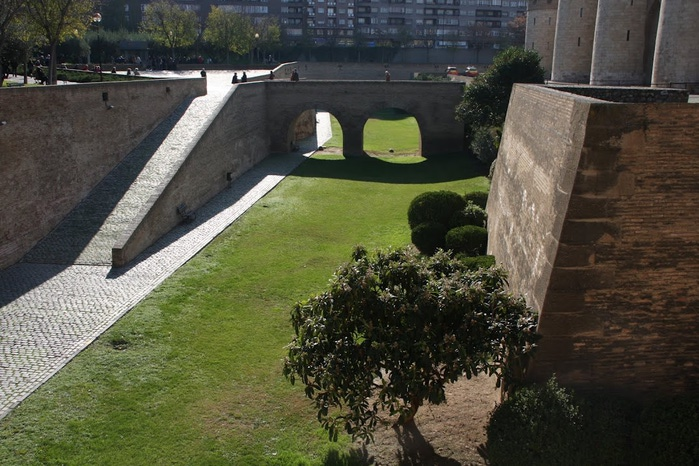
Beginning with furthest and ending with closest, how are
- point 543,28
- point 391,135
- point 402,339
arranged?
point 391,135 → point 543,28 → point 402,339

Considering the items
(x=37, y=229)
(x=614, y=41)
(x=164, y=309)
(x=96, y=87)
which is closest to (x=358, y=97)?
(x=614, y=41)

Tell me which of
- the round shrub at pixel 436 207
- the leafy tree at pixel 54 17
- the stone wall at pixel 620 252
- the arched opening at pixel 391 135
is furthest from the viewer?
the arched opening at pixel 391 135

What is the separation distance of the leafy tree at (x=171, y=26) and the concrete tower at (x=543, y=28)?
29.1 m

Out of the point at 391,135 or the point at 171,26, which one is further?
the point at 171,26

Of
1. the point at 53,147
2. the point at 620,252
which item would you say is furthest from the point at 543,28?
the point at 620,252

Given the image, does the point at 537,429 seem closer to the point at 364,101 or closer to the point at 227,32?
the point at 364,101

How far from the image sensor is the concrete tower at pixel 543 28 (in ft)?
128

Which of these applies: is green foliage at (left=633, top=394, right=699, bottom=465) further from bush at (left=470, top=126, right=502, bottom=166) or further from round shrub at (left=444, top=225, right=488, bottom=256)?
bush at (left=470, top=126, right=502, bottom=166)

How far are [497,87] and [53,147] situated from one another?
68.5 feet

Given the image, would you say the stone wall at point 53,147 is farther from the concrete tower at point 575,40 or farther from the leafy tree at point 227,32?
the leafy tree at point 227,32

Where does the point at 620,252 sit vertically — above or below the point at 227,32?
below

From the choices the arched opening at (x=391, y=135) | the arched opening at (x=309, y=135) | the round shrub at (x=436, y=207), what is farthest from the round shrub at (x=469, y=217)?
the arched opening at (x=309, y=135)

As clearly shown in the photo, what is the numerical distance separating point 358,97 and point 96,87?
683 inches

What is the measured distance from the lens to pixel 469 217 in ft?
63.5
